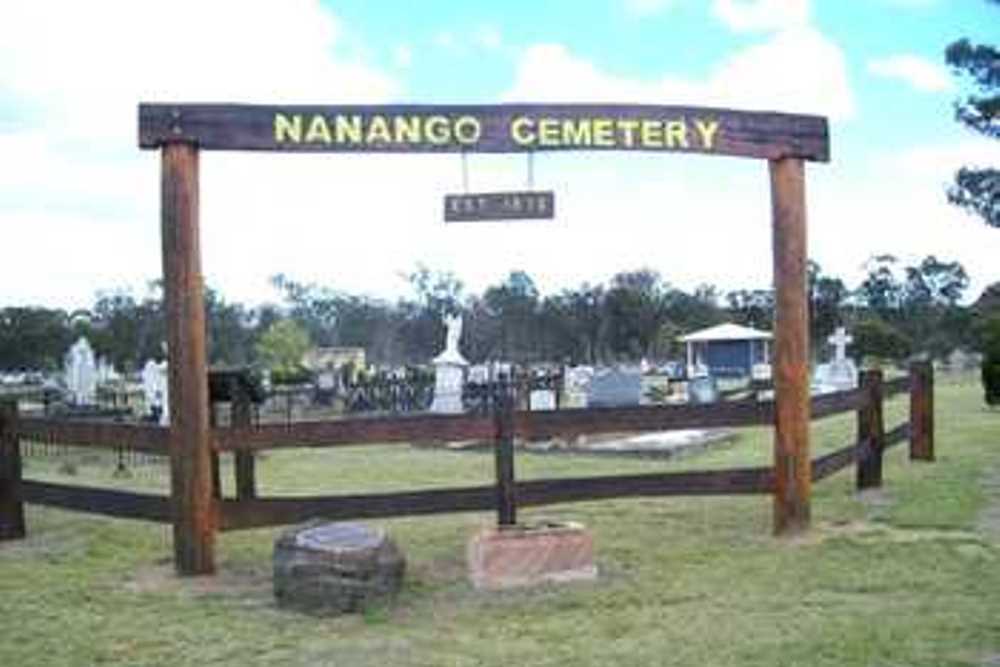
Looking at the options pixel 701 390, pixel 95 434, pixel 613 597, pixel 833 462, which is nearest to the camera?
pixel 613 597

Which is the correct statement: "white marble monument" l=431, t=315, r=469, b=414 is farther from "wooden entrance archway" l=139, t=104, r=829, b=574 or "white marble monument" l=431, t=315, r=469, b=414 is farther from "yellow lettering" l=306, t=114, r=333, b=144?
"yellow lettering" l=306, t=114, r=333, b=144

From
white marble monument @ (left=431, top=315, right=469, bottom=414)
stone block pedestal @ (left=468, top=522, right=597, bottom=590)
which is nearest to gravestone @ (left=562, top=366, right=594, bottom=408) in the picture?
white marble monument @ (left=431, top=315, right=469, bottom=414)

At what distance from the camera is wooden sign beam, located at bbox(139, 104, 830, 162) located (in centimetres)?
1034

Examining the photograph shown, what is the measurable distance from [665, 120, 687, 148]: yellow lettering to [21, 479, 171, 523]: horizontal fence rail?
460cm

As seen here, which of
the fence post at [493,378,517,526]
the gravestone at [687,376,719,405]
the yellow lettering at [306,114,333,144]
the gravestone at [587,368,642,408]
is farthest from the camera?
the gravestone at [687,376,719,405]

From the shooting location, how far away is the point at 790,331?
11398 mm

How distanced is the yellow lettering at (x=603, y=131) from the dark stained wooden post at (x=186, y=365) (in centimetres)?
295

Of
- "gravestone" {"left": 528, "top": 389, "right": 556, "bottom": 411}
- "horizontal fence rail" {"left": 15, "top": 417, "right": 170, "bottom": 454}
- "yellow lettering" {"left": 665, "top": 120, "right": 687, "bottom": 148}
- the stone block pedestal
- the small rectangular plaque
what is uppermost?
"yellow lettering" {"left": 665, "top": 120, "right": 687, "bottom": 148}

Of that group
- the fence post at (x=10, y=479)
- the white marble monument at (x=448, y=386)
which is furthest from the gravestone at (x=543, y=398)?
the fence post at (x=10, y=479)

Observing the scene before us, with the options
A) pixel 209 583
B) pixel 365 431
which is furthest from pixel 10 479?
pixel 365 431

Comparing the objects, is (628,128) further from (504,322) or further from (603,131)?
(504,322)

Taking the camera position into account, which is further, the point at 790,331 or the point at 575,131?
the point at 790,331

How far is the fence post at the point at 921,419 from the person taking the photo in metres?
17.0

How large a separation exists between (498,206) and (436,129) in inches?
29.5
